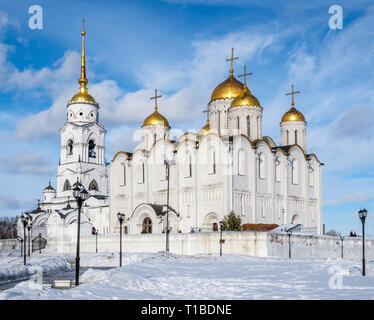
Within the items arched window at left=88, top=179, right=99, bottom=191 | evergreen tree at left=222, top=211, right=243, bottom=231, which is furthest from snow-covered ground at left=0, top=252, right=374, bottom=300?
arched window at left=88, top=179, right=99, bottom=191

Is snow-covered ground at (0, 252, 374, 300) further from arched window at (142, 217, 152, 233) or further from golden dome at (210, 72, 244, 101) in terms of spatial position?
golden dome at (210, 72, 244, 101)

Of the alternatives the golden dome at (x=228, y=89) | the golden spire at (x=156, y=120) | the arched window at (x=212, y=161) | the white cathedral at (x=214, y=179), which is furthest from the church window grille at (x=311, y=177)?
the golden spire at (x=156, y=120)

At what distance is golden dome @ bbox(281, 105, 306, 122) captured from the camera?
170 ft

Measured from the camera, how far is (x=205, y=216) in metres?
44.3

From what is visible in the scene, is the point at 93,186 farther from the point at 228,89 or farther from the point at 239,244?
the point at 239,244

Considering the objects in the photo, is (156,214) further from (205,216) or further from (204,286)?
(204,286)

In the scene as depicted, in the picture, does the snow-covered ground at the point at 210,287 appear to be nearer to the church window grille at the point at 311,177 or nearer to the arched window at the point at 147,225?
the arched window at the point at 147,225

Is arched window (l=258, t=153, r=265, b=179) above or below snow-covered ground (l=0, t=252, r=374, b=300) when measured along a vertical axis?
above

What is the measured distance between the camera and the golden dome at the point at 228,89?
5150cm

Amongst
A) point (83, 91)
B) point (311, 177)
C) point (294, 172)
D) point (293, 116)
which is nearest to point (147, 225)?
point (294, 172)

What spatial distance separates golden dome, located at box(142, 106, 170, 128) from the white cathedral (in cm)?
10

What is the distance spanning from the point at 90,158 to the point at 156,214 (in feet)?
78.1

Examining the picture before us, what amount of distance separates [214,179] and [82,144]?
83.7 ft

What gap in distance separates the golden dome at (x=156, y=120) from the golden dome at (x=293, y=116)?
1198 cm
